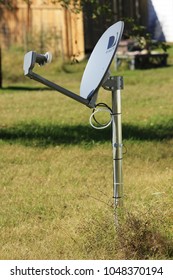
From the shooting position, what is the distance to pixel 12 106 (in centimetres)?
1627

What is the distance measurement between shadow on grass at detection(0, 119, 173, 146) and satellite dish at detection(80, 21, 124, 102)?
522cm

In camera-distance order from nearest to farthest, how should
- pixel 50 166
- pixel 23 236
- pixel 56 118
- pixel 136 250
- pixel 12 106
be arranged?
pixel 136 250, pixel 23 236, pixel 50 166, pixel 56 118, pixel 12 106

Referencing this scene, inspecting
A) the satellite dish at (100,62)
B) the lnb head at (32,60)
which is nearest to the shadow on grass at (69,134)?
the satellite dish at (100,62)

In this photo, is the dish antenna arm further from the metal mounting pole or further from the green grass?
the green grass

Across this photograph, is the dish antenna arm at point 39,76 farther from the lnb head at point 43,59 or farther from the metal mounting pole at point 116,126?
the metal mounting pole at point 116,126

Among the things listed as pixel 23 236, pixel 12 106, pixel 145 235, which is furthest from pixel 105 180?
pixel 12 106

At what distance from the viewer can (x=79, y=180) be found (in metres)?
9.38

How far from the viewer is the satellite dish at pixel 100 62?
609 centimetres

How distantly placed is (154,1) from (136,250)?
24.2 m

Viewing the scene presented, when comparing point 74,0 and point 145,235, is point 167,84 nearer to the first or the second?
point 74,0

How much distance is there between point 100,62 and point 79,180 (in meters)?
3.18

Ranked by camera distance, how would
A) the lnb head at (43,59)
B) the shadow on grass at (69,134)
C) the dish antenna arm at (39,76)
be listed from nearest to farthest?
the dish antenna arm at (39,76)
the lnb head at (43,59)
the shadow on grass at (69,134)

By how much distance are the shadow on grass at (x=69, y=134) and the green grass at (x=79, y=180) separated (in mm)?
15

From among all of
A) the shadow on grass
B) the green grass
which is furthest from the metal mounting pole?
the shadow on grass
